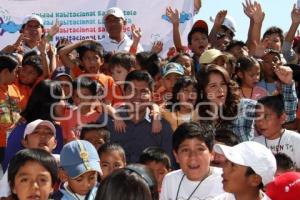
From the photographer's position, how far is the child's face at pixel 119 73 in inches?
259

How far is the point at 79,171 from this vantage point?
4.04 meters

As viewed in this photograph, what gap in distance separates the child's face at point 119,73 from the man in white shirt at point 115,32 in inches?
39.2

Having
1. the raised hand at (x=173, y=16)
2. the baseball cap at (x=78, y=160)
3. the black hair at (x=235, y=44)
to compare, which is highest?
the raised hand at (x=173, y=16)

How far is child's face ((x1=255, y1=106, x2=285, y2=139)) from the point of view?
5.30m

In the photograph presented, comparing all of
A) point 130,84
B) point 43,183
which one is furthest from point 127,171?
point 130,84

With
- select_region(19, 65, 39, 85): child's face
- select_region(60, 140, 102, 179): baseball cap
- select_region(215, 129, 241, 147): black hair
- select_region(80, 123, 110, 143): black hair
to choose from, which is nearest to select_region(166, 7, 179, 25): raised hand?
select_region(19, 65, 39, 85): child's face

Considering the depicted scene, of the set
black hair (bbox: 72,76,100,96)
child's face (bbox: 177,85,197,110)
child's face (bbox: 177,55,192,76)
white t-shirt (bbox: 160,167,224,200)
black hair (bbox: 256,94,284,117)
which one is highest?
child's face (bbox: 177,55,192,76)

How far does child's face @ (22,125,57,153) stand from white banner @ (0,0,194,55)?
3754 mm

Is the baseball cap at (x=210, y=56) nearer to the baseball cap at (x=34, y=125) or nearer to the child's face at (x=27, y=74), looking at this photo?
the child's face at (x=27, y=74)

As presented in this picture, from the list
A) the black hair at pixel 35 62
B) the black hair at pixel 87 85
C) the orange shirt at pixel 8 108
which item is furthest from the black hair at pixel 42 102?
the black hair at pixel 35 62

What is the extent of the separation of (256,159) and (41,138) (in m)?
1.92

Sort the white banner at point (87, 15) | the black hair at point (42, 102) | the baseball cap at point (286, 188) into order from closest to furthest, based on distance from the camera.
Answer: the baseball cap at point (286, 188)
the black hair at point (42, 102)
the white banner at point (87, 15)

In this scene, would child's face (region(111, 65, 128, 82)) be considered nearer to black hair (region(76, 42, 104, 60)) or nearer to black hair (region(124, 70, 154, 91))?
black hair (region(76, 42, 104, 60))

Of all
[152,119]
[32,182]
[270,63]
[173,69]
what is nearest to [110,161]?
[152,119]
